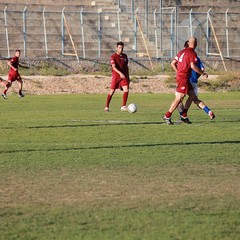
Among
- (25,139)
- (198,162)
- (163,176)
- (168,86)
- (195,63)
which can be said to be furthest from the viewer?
(168,86)

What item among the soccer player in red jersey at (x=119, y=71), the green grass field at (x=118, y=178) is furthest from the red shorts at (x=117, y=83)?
the green grass field at (x=118, y=178)

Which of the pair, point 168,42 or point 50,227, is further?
point 168,42

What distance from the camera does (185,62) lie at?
2119 centimetres

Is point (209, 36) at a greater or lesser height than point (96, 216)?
lesser

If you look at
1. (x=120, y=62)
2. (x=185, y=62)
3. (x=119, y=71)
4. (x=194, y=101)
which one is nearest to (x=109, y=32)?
(x=120, y=62)

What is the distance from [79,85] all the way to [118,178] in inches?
1086

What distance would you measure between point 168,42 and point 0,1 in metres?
9.01

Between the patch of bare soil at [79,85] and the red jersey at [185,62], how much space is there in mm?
17624

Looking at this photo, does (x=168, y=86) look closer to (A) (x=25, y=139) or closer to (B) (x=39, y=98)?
(B) (x=39, y=98)

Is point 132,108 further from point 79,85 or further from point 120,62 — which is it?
point 79,85

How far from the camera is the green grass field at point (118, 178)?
8.95 metres

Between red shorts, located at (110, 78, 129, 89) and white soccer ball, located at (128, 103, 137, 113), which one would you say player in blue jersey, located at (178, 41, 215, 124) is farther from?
red shorts, located at (110, 78, 129, 89)

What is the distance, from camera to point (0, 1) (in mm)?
47469

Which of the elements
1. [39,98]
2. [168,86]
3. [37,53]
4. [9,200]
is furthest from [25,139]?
[37,53]
